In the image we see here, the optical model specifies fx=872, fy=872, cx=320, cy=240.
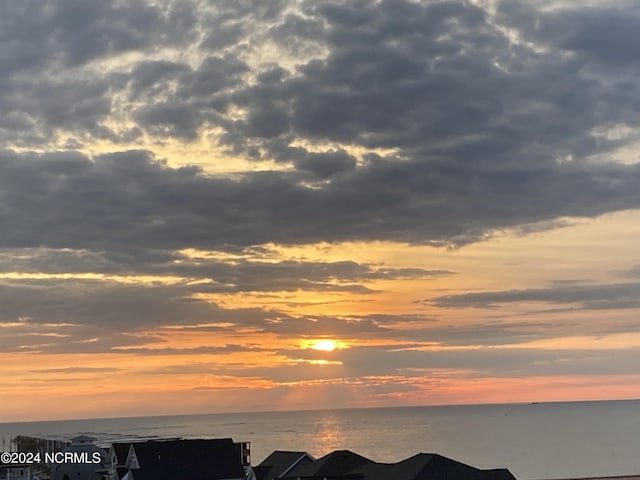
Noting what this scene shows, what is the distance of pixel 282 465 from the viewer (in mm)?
89688

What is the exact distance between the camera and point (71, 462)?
335 ft

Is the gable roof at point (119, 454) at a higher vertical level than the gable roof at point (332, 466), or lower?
higher

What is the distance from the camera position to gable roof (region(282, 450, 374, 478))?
3142 inches

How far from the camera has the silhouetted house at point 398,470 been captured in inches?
2734

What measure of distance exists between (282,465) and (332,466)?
10.2m

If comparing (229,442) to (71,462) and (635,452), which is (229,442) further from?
(635,452)

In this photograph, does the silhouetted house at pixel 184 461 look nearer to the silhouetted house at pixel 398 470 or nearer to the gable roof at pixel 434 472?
the silhouetted house at pixel 398 470

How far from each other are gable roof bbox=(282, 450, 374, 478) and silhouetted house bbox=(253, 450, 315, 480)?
5.70ft

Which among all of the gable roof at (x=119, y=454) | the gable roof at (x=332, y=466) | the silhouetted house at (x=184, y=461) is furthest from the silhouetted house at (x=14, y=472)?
the gable roof at (x=332, y=466)

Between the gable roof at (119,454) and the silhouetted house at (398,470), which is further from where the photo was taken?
the gable roof at (119,454)

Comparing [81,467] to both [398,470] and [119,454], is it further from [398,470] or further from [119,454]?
[398,470]

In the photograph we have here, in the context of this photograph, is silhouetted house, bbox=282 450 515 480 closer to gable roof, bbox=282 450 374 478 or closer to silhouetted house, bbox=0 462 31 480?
gable roof, bbox=282 450 374 478

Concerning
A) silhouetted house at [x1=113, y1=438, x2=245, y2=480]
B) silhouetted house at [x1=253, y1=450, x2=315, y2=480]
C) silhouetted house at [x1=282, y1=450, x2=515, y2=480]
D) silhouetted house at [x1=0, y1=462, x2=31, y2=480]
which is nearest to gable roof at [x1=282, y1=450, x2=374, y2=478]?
silhouetted house at [x1=282, y1=450, x2=515, y2=480]

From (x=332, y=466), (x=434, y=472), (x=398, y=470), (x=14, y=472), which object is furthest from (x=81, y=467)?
(x=434, y=472)
